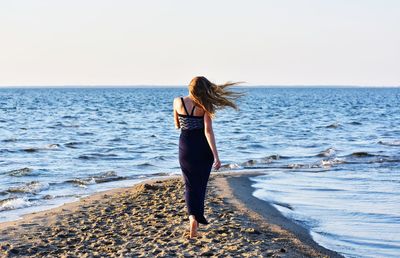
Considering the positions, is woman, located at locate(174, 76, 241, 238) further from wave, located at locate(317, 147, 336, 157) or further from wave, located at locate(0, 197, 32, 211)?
wave, located at locate(317, 147, 336, 157)

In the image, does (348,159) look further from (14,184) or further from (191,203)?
(191,203)

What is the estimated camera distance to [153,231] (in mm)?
8625

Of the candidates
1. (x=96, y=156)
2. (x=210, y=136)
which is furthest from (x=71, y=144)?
(x=210, y=136)

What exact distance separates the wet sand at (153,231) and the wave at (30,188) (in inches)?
88.2

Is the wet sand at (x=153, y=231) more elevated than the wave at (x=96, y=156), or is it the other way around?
the wet sand at (x=153, y=231)

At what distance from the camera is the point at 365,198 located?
11977 millimetres

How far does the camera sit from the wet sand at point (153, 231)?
772cm

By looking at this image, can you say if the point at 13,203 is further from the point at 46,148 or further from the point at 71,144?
the point at 71,144

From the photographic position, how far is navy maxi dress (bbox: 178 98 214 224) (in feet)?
26.8

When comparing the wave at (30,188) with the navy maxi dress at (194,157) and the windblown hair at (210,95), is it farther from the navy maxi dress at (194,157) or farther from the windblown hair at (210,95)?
the windblown hair at (210,95)

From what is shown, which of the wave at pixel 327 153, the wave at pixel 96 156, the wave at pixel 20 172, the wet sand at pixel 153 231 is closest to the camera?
the wet sand at pixel 153 231

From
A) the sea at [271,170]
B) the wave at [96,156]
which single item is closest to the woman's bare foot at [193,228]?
the sea at [271,170]

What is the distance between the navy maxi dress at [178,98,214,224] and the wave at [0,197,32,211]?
4382 millimetres

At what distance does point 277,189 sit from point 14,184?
5510mm
